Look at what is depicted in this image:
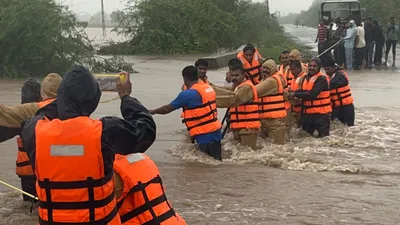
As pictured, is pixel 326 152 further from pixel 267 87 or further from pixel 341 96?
pixel 341 96

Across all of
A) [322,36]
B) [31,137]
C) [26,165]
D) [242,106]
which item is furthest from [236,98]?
[322,36]

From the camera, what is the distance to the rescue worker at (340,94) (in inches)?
413

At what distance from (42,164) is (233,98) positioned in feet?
16.5

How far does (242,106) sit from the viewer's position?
839cm

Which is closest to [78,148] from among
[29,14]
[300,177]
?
[300,177]

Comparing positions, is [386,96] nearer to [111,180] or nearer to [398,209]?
[398,209]

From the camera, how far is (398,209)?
6.20 m

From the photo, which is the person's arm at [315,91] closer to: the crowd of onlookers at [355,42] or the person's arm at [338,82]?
the person's arm at [338,82]

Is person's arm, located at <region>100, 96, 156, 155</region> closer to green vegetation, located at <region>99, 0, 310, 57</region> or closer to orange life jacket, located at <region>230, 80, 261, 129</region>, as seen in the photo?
orange life jacket, located at <region>230, 80, 261, 129</region>

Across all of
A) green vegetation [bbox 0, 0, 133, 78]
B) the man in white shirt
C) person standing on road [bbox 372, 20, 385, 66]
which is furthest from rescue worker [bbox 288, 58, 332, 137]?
person standing on road [bbox 372, 20, 385, 66]

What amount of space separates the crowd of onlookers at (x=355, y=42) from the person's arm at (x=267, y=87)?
12930mm


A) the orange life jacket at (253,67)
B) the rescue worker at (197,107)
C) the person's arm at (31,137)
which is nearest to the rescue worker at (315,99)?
the orange life jacket at (253,67)

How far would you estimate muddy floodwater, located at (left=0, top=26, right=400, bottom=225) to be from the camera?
6.01m

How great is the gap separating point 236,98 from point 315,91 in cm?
200
